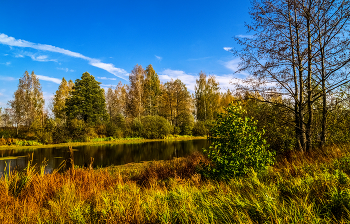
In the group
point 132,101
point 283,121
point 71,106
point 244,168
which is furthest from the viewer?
point 132,101

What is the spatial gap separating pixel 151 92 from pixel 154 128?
35.1 feet

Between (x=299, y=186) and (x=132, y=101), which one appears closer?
(x=299, y=186)

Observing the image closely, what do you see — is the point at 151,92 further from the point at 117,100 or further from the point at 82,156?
the point at 82,156

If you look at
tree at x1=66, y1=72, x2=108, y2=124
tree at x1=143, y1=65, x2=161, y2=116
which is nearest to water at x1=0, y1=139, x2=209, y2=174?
tree at x1=66, y1=72, x2=108, y2=124

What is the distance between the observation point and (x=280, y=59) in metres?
7.37

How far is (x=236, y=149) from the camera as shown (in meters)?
5.16


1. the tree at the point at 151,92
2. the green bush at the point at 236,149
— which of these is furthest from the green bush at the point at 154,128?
the green bush at the point at 236,149

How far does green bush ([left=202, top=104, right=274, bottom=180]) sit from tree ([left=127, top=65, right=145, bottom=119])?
32009 millimetres

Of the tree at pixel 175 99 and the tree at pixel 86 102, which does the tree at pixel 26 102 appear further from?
the tree at pixel 175 99

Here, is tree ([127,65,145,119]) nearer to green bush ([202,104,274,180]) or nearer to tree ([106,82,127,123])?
tree ([106,82,127,123])

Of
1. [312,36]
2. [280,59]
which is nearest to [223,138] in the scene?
[280,59]

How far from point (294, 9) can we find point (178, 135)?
31.5 meters

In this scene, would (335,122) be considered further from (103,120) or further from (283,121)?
(103,120)

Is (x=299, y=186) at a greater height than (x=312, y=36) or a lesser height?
lesser
